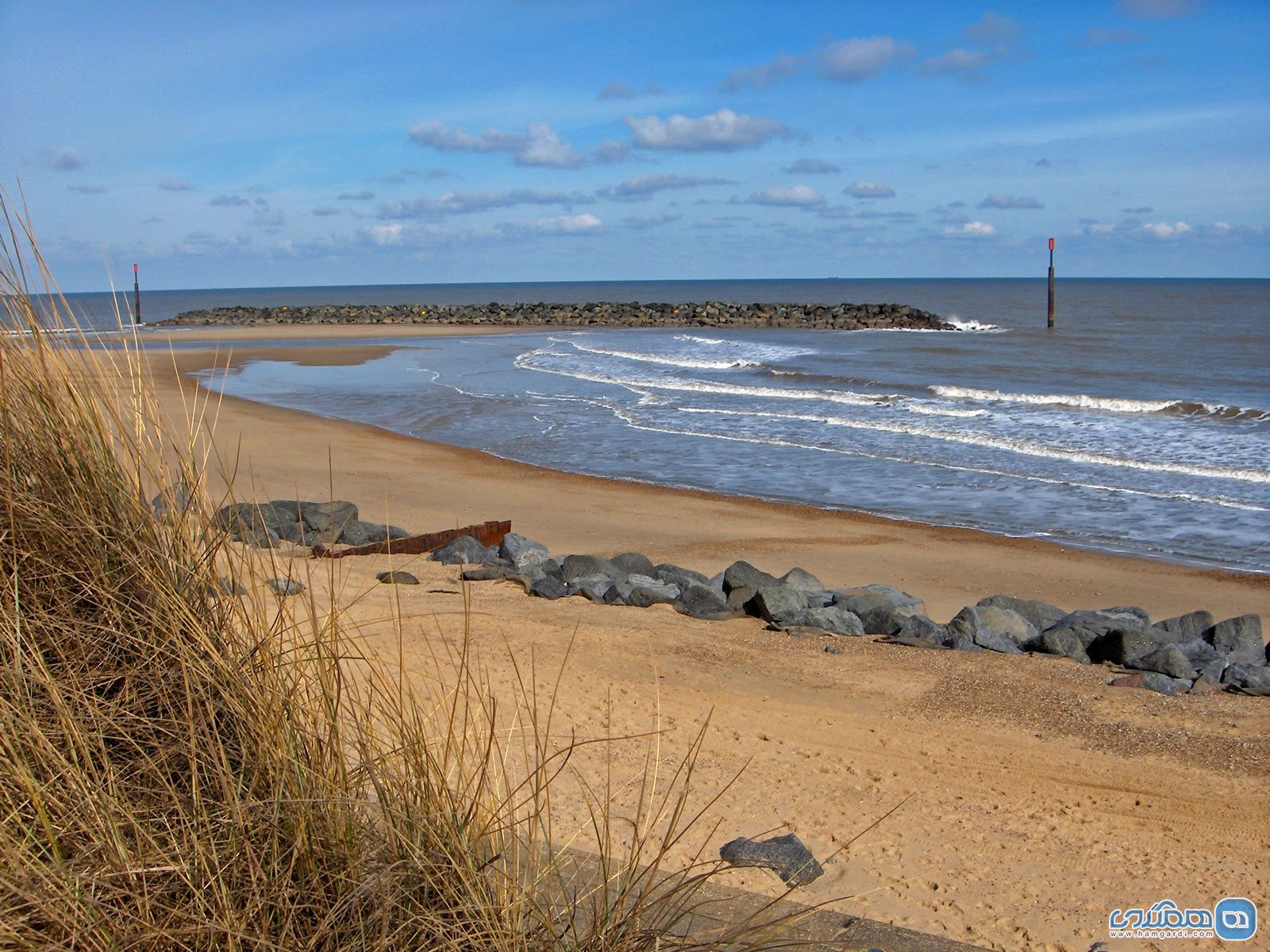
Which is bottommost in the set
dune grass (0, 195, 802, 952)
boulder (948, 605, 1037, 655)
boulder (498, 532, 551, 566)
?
boulder (948, 605, 1037, 655)

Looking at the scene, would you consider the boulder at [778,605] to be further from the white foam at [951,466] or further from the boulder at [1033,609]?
the white foam at [951,466]

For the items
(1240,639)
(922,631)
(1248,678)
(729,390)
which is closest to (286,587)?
(922,631)

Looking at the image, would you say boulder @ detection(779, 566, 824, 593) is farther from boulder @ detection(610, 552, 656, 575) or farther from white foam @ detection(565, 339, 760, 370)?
white foam @ detection(565, 339, 760, 370)

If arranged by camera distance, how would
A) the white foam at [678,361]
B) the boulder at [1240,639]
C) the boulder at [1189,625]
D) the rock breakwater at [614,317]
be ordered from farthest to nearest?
the rock breakwater at [614,317] < the white foam at [678,361] < the boulder at [1189,625] < the boulder at [1240,639]

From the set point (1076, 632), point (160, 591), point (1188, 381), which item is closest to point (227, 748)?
point (160, 591)

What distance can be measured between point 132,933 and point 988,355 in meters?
36.1

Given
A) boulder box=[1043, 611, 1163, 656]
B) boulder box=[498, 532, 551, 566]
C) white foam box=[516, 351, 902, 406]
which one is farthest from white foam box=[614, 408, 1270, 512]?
boulder box=[498, 532, 551, 566]

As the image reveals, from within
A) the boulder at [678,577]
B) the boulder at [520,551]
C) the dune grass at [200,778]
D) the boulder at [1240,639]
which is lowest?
the boulder at [1240,639]

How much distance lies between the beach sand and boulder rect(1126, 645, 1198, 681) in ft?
1.52

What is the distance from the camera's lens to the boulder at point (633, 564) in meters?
8.80

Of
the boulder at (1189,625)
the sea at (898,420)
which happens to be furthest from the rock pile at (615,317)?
the boulder at (1189,625)

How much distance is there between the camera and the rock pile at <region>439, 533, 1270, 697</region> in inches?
273

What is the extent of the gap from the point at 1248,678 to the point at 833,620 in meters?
2.58

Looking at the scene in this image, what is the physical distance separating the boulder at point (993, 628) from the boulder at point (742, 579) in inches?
53.5
